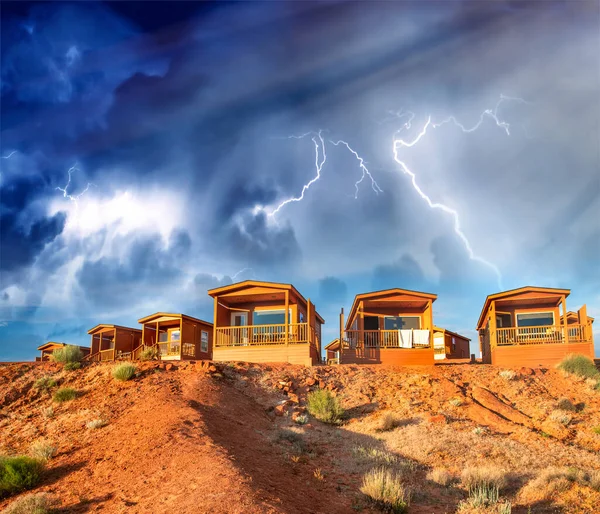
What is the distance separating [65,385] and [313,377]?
28.3 feet

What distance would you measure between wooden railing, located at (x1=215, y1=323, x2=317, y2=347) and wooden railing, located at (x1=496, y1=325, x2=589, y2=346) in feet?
32.7

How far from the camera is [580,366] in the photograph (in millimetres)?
22047

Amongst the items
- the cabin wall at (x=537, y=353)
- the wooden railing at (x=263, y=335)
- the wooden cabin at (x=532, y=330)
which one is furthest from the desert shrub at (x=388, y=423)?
the wooden cabin at (x=532, y=330)

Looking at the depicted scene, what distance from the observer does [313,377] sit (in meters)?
19.8

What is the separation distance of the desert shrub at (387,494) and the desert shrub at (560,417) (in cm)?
861

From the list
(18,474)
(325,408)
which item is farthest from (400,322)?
(18,474)

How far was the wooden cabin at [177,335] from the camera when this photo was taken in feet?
101

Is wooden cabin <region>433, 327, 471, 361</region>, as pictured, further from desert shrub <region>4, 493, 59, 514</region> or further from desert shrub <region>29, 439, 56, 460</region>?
desert shrub <region>4, 493, 59, 514</region>

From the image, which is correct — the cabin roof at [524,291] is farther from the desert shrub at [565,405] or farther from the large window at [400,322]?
the desert shrub at [565,405]

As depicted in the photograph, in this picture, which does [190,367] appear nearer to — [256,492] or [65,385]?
[65,385]

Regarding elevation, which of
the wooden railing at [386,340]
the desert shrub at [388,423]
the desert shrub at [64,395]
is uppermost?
the wooden railing at [386,340]

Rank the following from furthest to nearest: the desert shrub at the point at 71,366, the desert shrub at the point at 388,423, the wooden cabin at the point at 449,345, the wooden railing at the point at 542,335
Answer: the wooden cabin at the point at 449,345 < the wooden railing at the point at 542,335 < the desert shrub at the point at 71,366 < the desert shrub at the point at 388,423

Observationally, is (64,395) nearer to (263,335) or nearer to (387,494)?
(263,335)

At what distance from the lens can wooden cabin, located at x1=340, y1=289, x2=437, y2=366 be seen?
2525cm
